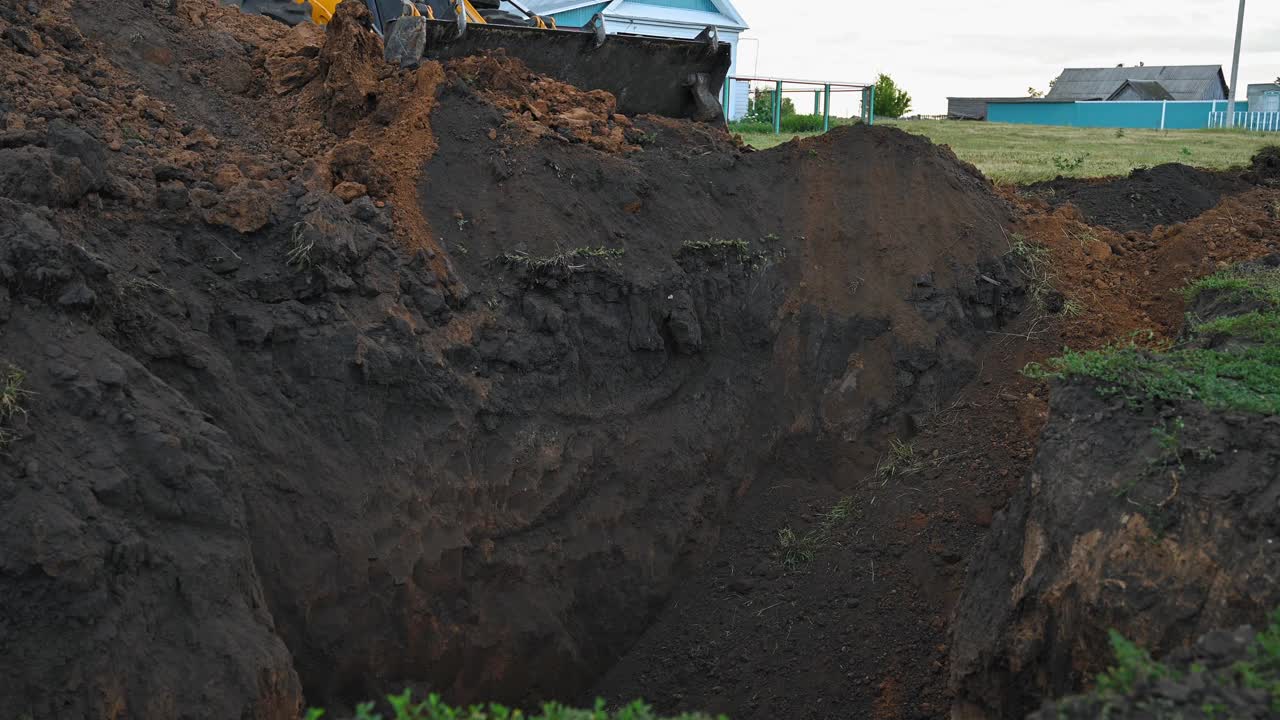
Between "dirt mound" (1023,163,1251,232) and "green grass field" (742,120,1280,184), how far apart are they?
1722 mm

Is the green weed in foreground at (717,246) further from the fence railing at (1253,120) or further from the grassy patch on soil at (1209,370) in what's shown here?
the fence railing at (1253,120)

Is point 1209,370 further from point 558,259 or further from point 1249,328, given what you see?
point 558,259

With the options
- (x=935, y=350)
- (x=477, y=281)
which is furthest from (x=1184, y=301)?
(x=477, y=281)

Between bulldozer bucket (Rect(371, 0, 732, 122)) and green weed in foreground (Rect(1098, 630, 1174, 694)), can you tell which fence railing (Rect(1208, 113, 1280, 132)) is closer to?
bulldozer bucket (Rect(371, 0, 732, 122))

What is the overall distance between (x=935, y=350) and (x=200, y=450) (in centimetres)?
499

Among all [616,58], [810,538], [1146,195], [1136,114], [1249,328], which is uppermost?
[1136,114]

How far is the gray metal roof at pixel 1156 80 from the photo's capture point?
55.6m

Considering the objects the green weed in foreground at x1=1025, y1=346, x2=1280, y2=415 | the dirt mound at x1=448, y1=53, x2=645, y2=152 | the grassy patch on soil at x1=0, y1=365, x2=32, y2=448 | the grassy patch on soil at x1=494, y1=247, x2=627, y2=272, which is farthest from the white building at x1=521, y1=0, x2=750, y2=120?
the grassy patch on soil at x1=0, y1=365, x2=32, y2=448

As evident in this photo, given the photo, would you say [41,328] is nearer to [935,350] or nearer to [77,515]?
[77,515]

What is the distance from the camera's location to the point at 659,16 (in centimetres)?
2638

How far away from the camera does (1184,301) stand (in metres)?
7.93

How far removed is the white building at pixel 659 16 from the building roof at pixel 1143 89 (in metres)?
34.6

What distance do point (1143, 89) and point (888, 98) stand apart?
2076cm

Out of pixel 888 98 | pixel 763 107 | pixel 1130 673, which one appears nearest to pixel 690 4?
pixel 763 107
